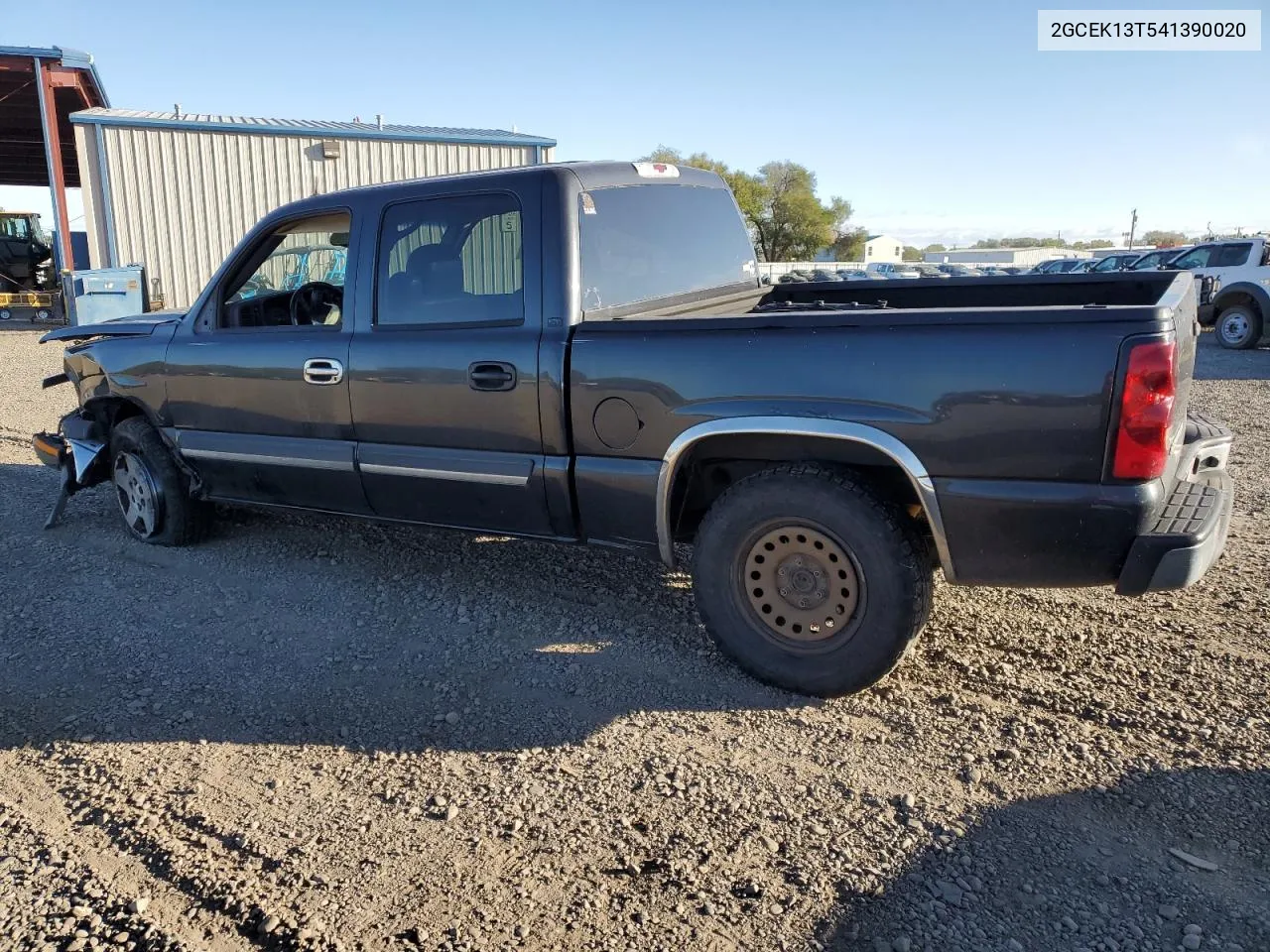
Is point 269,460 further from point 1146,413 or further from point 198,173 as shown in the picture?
point 198,173

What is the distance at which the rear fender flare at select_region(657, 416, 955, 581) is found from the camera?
3.29m

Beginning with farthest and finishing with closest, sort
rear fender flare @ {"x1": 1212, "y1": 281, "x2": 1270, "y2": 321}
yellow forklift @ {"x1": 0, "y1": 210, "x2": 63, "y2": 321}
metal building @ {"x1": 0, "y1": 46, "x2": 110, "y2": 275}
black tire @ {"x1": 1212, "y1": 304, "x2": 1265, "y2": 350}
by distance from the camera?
yellow forklift @ {"x1": 0, "y1": 210, "x2": 63, "y2": 321} < metal building @ {"x1": 0, "y1": 46, "x2": 110, "y2": 275} < black tire @ {"x1": 1212, "y1": 304, "x2": 1265, "y2": 350} < rear fender flare @ {"x1": 1212, "y1": 281, "x2": 1270, "y2": 321}

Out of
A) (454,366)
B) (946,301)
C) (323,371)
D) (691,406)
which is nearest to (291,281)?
(323,371)

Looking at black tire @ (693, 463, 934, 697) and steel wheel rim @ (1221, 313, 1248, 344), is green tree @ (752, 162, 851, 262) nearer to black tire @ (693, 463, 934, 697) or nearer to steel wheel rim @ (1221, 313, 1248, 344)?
steel wheel rim @ (1221, 313, 1248, 344)

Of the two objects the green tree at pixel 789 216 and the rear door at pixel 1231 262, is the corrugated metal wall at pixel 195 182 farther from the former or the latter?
the green tree at pixel 789 216

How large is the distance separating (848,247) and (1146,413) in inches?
2944

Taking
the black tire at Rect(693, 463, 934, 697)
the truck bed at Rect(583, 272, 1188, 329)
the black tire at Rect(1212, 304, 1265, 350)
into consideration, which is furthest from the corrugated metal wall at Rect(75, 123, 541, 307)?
the black tire at Rect(693, 463, 934, 697)

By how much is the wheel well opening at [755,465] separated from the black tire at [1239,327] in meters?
15.2

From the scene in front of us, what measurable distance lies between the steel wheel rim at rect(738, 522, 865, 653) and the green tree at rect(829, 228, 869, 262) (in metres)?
71.9

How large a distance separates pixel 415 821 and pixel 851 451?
74.7 inches

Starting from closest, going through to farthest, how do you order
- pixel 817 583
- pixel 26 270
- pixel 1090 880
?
1. pixel 1090 880
2. pixel 817 583
3. pixel 26 270

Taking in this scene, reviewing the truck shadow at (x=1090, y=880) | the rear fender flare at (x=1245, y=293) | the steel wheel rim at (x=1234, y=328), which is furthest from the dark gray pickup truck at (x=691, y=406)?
the steel wheel rim at (x=1234, y=328)

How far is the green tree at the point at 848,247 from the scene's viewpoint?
73.2 meters

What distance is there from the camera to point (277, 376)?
4754mm
